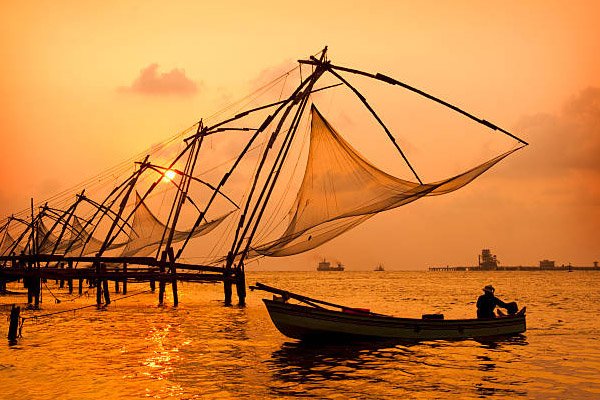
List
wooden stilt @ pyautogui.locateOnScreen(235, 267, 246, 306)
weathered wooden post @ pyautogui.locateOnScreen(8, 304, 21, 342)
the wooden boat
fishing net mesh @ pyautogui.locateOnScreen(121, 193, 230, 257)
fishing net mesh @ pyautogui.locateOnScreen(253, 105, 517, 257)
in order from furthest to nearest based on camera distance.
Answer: fishing net mesh @ pyautogui.locateOnScreen(121, 193, 230, 257) → wooden stilt @ pyautogui.locateOnScreen(235, 267, 246, 306) → weathered wooden post @ pyautogui.locateOnScreen(8, 304, 21, 342) → the wooden boat → fishing net mesh @ pyautogui.locateOnScreen(253, 105, 517, 257)

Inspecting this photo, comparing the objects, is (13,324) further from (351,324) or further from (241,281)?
(241,281)

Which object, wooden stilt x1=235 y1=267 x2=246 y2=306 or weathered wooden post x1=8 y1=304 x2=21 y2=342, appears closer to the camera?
weathered wooden post x1=8 y1=304 x2=21 y2=342

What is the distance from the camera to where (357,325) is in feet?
69.2

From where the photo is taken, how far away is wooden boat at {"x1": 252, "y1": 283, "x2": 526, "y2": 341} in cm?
2056

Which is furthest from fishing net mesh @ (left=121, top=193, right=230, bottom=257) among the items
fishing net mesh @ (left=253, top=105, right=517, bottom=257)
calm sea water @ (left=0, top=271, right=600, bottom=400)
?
fishing net mesh @ (left=253, top=105, right=517, bottom=257)

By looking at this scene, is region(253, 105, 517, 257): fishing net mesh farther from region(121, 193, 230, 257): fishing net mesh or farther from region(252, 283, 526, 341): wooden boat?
region(121, 193, 230, 257): fishing net mesh

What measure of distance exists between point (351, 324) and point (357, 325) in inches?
9.3

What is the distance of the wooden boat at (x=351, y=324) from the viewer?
810 inches

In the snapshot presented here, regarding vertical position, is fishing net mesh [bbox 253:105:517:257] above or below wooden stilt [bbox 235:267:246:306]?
above

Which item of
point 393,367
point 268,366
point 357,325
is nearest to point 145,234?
point 357,325

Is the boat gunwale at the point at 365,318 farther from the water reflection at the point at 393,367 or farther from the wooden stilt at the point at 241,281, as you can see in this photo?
the wooden stilt at the point at 241,281

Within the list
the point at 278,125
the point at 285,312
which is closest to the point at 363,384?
the point at 285,312

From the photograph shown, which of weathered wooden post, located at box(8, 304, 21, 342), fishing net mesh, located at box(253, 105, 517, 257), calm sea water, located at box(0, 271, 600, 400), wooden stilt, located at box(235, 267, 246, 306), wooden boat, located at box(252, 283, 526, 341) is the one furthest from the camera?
wooden stilt, located at box(235, 267, 246, 306)

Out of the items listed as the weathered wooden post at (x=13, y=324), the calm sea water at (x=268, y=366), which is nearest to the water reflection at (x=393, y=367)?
the calm sea water at (x=268, y=366)
